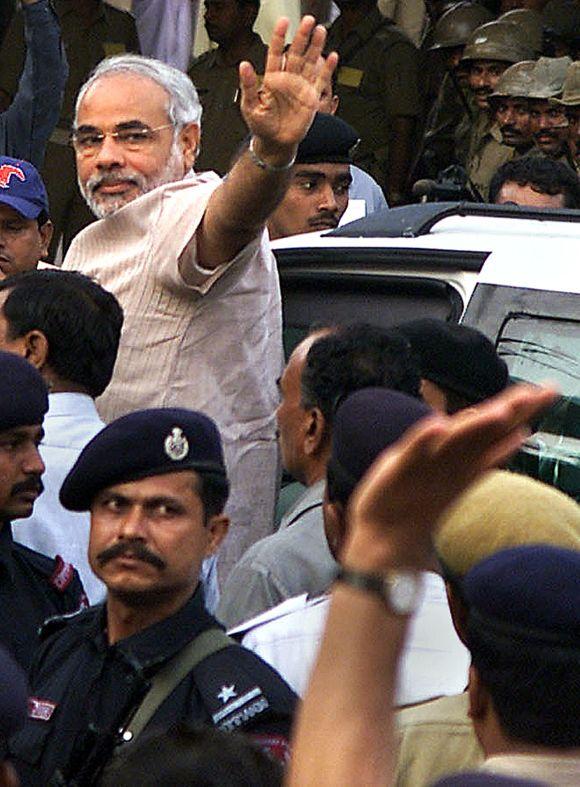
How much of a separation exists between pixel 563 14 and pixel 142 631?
24.8 feet

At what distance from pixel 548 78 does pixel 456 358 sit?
4.99m

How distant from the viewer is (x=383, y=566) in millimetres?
1909

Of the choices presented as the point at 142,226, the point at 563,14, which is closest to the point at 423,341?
the point at 142,226

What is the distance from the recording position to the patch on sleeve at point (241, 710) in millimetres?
3191

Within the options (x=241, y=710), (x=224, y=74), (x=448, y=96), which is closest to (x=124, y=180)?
(x=241, y=710)

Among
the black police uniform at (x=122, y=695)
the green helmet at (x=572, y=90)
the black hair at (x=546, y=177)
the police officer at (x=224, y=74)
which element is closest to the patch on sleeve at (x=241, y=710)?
the black police uniform at (x=122, y=695)

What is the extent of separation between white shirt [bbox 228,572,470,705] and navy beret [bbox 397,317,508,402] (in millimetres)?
939

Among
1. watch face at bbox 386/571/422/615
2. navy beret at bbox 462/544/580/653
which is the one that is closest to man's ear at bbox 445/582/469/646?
navy beret at bbox 462/544/580/653

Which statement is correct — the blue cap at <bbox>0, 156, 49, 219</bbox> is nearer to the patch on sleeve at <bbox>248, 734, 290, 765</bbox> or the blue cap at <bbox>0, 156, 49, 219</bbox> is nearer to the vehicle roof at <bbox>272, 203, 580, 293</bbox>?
the vehicle roof at <bbox>272, 203, 580, 293</bbox>

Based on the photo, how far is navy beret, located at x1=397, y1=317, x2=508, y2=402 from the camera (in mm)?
4359

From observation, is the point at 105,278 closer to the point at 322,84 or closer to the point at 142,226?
the point at 142,226

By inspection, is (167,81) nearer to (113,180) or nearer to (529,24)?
(113,180)

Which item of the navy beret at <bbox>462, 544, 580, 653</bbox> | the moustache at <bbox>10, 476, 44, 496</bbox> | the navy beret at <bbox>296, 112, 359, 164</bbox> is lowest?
the navy beret at <bbox>296, 112, 359, 164</bbox>

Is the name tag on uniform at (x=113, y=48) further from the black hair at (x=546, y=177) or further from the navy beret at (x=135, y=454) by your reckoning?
the navy beret at (x=135, y=454)
